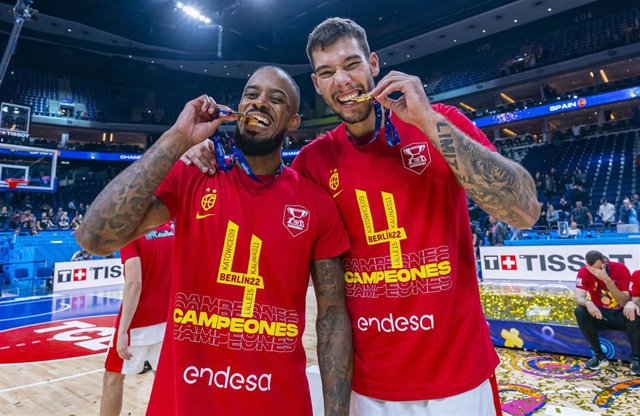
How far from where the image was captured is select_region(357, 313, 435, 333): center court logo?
1.39 m

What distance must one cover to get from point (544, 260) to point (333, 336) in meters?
5.60

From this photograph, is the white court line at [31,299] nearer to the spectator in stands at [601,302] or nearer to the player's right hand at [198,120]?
the player's right hand at [198,120]

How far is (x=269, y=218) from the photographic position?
1.50 metres

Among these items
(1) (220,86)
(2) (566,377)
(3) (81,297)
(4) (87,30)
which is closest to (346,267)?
(2) (566,377)

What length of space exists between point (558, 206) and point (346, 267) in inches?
604

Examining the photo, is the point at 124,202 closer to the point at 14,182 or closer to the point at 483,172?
the point at 483,172

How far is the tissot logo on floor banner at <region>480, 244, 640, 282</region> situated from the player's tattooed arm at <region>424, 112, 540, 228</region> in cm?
503

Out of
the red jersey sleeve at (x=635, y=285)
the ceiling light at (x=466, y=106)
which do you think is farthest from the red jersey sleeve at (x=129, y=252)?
the ceiling light at (x=466, y=106)

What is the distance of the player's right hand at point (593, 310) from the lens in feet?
14.9

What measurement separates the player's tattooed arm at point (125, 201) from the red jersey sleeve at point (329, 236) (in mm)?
594

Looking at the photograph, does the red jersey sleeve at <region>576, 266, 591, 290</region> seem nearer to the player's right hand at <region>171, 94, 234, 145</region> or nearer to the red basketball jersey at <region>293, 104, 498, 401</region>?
the red basketball jersey at <region>293, 104, 498, 401</region>

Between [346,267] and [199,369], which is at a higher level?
[346,267]

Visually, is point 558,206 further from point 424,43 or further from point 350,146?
point 350,146

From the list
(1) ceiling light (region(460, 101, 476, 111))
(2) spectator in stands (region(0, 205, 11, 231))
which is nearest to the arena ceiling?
(1) ceiling light (region(460, 101, 476, 111))
